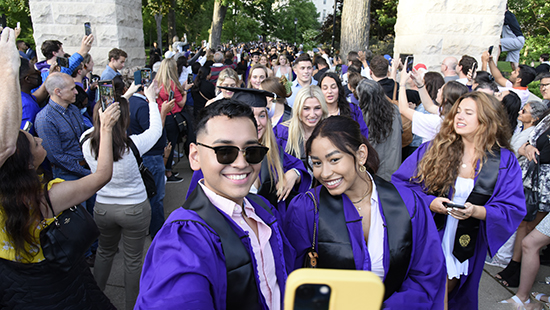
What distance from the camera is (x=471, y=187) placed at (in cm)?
286

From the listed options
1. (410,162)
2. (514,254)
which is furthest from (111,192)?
(514,254)

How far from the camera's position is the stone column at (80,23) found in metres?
6.51

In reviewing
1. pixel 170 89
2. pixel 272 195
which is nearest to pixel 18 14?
pixel 170 89

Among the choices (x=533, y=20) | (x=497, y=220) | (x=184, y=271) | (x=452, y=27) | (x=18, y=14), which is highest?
(x=533, y=20)

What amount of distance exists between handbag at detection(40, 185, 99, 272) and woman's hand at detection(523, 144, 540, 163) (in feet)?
14.2

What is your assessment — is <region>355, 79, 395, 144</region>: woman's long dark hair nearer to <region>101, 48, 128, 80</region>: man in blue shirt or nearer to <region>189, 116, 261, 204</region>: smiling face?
<region>189, 116, 261, 204</region>: smiling face

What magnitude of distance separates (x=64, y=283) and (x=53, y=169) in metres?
2.25

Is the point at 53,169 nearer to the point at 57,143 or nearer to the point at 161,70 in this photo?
the point at 57,143

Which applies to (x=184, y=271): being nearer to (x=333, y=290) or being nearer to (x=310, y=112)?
(x=333, y=290)

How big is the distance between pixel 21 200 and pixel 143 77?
7.02 feet

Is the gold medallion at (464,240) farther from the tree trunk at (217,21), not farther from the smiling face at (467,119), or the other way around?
the tree trunk at (217,21)

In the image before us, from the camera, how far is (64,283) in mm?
2117

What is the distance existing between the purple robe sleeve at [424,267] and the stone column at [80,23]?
21.8 feet

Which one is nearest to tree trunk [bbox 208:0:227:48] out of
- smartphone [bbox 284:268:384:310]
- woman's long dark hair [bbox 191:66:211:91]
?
woman's long dark hair [bbox 191:66:211:91]
